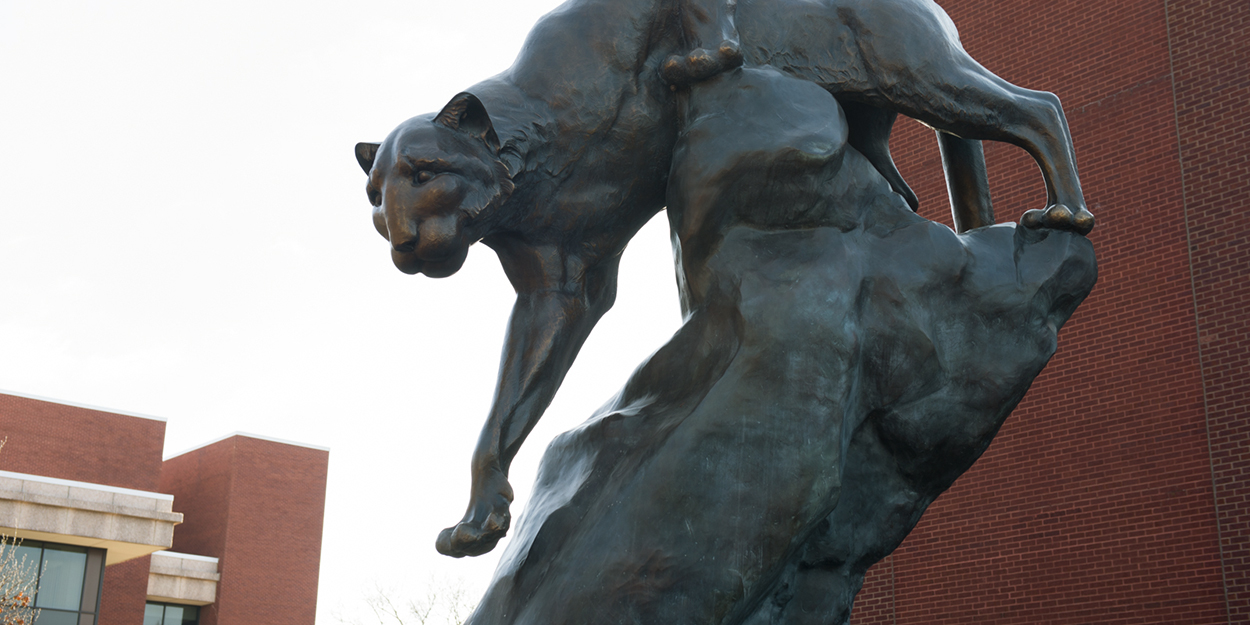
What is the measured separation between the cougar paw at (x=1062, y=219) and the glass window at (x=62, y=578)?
27.0 m

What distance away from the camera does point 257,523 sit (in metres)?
34.8

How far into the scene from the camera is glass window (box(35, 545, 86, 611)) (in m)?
24.8

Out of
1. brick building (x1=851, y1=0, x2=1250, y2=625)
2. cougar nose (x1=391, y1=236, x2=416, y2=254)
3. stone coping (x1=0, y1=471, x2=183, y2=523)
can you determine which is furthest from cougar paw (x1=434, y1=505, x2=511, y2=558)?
stone coping (x1=0, y1=471, x2=183, y2=523)

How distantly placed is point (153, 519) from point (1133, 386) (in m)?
22.4

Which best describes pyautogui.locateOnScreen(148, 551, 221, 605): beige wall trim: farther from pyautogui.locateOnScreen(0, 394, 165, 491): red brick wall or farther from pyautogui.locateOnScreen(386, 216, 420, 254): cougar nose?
pyautogui.locateOnScreen(386, 216, 420, 254): cougar nose

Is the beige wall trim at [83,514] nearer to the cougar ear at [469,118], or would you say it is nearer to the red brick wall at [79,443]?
the red brick wall at [79,443]

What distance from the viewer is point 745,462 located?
242cm

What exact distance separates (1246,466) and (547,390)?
10.0 meters

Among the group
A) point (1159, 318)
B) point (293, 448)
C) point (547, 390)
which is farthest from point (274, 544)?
point (547, 390)

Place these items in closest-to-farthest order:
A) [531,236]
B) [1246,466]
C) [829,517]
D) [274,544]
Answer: [829,517]
[531,236]
[1246,466]
[274,544]

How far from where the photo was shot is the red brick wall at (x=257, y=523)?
111 ft

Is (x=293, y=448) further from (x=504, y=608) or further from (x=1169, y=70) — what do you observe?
(x=504, y=608)

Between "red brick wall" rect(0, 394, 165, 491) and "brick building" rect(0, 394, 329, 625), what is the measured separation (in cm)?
3

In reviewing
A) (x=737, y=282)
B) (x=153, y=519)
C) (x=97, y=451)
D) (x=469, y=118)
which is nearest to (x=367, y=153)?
(x=469, y=118)
